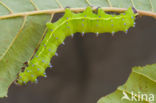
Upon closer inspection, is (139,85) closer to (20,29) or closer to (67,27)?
(67,27)

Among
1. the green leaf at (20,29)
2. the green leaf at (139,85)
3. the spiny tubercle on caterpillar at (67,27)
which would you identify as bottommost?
the green leaf at (139,85)

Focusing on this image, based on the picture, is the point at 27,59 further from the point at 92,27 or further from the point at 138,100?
the point at 138,100

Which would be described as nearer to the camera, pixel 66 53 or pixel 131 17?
pixel 131 17

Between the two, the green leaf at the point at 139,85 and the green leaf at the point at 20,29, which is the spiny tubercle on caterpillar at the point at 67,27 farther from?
the green leaf at the point at 139,85

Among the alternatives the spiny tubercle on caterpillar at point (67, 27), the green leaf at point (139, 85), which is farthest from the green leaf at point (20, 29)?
the green leaf at point (139, 85)

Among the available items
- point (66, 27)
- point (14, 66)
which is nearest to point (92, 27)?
point (66, 27)

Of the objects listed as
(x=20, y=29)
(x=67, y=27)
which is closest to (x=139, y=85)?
(x=67, y=27)

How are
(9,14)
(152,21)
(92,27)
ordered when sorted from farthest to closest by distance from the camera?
(152,21), (92,27), (9,14)
